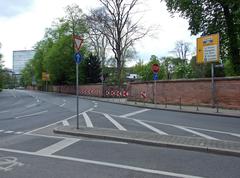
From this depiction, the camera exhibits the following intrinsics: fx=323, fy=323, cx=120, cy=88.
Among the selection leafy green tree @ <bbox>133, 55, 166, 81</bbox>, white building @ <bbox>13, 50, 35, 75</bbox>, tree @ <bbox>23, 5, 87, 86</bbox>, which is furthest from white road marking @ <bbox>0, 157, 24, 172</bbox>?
white building @ <bbox>13, 50, 35, 75</bbox>

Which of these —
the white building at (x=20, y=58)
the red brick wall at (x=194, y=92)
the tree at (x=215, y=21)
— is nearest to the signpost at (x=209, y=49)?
the red brick wall at (x=194, y=92)

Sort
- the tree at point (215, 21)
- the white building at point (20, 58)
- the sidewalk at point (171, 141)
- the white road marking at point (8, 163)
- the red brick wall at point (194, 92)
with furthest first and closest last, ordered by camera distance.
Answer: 1. the white building at point (20, 58)
2. the tree at point (215, 21)
3. the red brick wall at point (194, 92)
4. the sidewalk at point (171, 141)
5. the white road marking at point (8, 163)

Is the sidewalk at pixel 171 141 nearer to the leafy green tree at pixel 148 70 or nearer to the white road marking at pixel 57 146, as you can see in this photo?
the white road marking at pixel 57 146

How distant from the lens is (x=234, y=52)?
31.2 meters

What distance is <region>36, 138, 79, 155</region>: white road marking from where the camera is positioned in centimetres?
834

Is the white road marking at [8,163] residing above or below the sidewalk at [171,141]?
below

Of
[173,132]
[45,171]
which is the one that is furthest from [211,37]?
[45,171]

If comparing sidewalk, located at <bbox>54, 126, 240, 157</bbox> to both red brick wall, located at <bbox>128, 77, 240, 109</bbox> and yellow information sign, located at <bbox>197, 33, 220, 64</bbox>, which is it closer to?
red brick wall, located at <bbox>128, 77, 240, 109</bbox>

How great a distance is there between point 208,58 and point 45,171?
65.4 ft

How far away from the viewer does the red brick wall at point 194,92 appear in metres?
22.0

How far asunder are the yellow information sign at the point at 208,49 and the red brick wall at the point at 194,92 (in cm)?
167

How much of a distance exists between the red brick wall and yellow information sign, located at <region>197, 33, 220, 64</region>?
1.67 m

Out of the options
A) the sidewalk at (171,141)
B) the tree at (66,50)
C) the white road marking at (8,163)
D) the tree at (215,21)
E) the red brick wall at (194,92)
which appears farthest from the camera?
the tree at (66,50)

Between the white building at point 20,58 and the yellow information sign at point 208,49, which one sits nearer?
the yellow information sign at point 208,49
